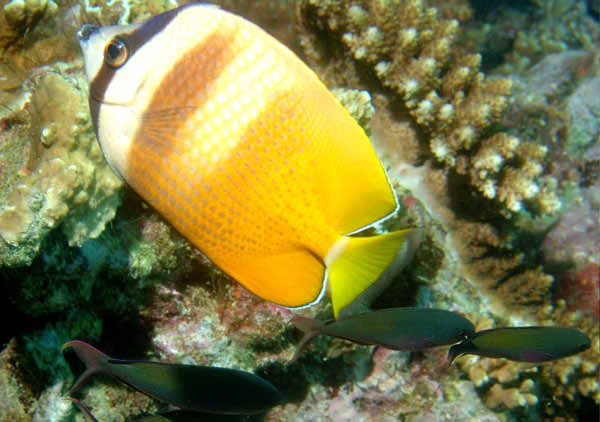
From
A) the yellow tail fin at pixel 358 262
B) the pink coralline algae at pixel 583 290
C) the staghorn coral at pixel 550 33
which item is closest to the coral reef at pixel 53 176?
the yellow tail fin at pixel 358 262

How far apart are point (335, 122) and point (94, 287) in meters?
1.60

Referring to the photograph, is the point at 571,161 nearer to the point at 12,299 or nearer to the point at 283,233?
the point at 283,233

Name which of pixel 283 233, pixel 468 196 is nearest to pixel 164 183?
pixel 283 233

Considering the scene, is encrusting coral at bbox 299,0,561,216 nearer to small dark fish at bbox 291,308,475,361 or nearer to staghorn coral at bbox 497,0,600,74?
small dark fish at bbox 291,308,475,361

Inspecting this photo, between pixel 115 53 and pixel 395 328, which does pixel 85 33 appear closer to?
pixel 115 53

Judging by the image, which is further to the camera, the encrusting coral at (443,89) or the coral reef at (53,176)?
the encrusting coral at (443,89)

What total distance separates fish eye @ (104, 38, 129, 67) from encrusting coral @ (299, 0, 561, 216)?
249cm

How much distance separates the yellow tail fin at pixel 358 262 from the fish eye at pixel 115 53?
2.88ft

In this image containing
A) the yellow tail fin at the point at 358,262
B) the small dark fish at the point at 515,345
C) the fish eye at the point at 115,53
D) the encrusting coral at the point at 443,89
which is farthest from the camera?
the encrusting coral at the point at 443,89

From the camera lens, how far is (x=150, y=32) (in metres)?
1.20

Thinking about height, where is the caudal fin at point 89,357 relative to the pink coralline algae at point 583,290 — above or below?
above

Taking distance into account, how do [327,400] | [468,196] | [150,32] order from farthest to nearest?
[468,196] < [327,400] < [150,32]

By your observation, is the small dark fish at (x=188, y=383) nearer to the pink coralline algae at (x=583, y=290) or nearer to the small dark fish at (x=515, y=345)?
the small dark fish at (x=515, y=345)

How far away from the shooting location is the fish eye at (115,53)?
1168 mm
